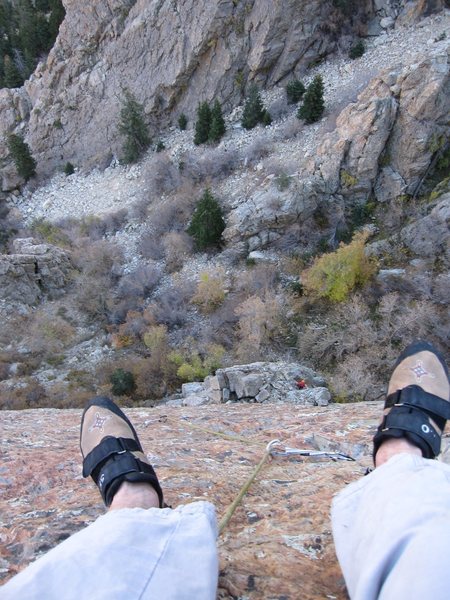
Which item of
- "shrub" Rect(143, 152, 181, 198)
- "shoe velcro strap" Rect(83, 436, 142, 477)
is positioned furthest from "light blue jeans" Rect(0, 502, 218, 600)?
"shrub" Rect(143, 152, 181, 198)

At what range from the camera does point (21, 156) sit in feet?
63.4

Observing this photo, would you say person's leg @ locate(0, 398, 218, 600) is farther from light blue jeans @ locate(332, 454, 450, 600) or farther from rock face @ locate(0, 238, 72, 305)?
rock face @ locate(0, 238, 72, 305)

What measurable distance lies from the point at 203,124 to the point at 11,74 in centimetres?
1240

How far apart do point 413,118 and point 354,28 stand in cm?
722

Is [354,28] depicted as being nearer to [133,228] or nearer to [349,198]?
[349,198]

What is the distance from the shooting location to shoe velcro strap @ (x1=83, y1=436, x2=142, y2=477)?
195 cm

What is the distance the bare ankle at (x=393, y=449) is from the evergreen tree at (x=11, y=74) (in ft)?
85.9

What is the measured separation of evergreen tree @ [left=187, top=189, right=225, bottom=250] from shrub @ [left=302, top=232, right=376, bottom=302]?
3.71m

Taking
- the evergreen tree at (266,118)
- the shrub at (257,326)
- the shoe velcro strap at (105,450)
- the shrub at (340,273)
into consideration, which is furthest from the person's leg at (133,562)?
the evergreen tree at (266,118)

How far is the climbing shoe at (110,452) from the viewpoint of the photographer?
1.72 m

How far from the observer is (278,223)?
12.8m

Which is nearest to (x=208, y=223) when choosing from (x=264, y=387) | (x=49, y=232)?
(x=264, y=387)

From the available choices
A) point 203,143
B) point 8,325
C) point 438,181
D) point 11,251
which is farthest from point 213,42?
point 8,325

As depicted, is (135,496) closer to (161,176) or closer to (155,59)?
(161,176)
